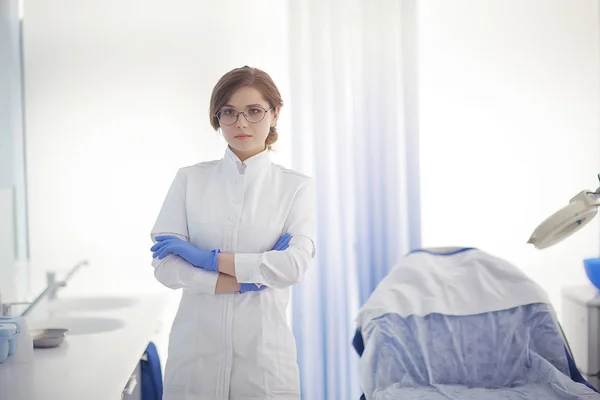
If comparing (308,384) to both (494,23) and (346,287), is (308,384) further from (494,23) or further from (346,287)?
(494,23)

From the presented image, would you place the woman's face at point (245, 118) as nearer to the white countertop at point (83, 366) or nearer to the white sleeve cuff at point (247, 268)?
the white sleeve cuff at point (247, 268)

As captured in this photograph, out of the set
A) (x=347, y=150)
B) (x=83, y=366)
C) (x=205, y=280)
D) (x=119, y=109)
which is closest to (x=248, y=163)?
(x=205, y=280)

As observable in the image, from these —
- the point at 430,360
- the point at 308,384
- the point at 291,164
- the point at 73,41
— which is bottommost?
the point at 308,384

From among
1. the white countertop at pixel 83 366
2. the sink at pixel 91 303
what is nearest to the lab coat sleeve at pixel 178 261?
the white countertop at pixel 83 366

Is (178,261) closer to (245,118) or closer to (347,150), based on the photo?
(245,118)

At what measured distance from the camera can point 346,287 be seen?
125 inches

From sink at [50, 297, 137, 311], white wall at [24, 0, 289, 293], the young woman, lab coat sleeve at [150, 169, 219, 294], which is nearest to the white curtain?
white wall at [24, 0, 289, 293]

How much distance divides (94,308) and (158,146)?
2.49 feet

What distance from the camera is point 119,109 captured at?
320cm

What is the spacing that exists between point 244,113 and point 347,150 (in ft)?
3.75

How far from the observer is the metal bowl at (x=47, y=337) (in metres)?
2.32

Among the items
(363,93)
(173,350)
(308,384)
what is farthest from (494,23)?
(173,350)

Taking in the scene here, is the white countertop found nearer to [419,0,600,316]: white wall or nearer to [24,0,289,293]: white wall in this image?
[24,0,289,293]: white wall

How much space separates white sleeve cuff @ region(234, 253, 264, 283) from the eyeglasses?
1.34ft
